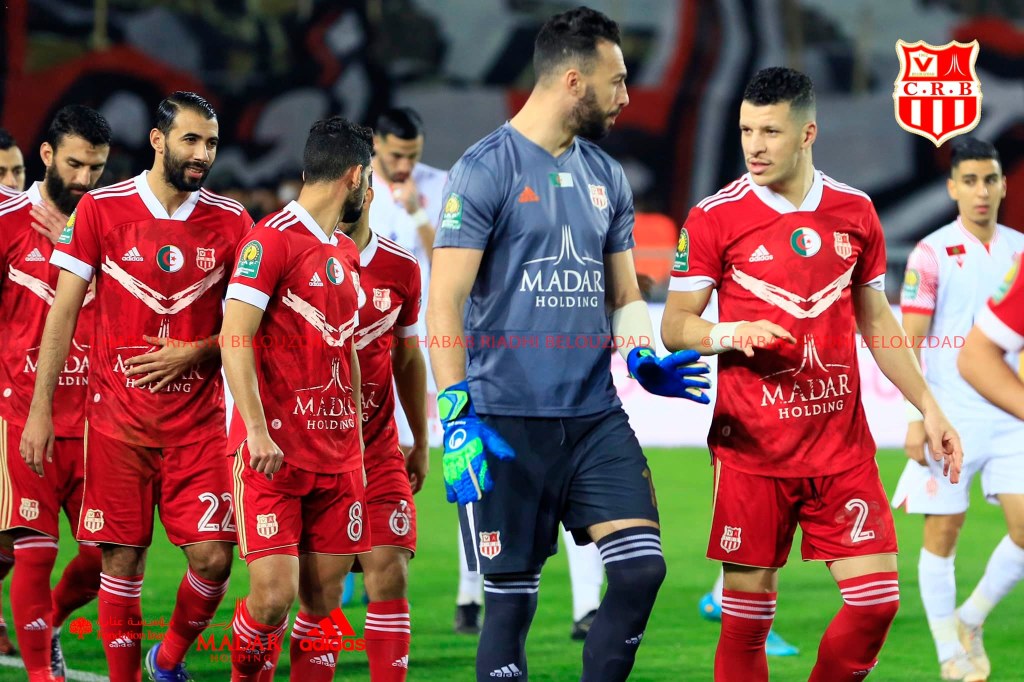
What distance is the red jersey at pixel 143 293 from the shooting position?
17.0ft

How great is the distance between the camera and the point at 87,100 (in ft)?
64.6

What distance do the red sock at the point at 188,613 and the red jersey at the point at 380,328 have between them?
78cm

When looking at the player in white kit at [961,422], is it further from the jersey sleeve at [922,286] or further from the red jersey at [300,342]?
the red jersey at [300,342]

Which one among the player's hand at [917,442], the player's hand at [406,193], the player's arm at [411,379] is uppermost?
the player's hand at [406,193]

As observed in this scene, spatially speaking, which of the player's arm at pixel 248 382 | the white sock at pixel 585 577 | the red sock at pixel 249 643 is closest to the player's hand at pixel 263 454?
the player's arm at pixel 248 382

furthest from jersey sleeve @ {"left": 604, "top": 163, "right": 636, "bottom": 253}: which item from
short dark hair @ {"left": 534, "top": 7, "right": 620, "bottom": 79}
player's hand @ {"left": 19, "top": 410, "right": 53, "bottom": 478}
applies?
player's hand @ {"left": 19, "top": 410, "right": 53, "bottom": 478}

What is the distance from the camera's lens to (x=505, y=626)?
14.4 ft

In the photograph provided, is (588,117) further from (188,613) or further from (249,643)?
(188,613)

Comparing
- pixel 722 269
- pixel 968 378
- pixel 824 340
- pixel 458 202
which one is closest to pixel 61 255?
pixel 458 202

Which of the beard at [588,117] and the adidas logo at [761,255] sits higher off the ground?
the beard at [588,117]

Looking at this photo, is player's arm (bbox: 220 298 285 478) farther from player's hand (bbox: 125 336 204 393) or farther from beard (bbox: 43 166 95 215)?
beard (bbox: 43 166 95 215)

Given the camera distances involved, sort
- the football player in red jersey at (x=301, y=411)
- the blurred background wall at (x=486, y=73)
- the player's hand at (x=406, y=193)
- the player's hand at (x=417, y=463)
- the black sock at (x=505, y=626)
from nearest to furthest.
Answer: the black sock at (x=505, y=626) < the football player in red jersey at (x=301, y=411) < the player's hand at (x=417, y=463) < the player's hand at (x=406, y=193) < the blurred background wall at (x=486, y=73)

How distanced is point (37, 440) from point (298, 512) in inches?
40.9

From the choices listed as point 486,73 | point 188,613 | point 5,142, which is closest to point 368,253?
point 188,613
